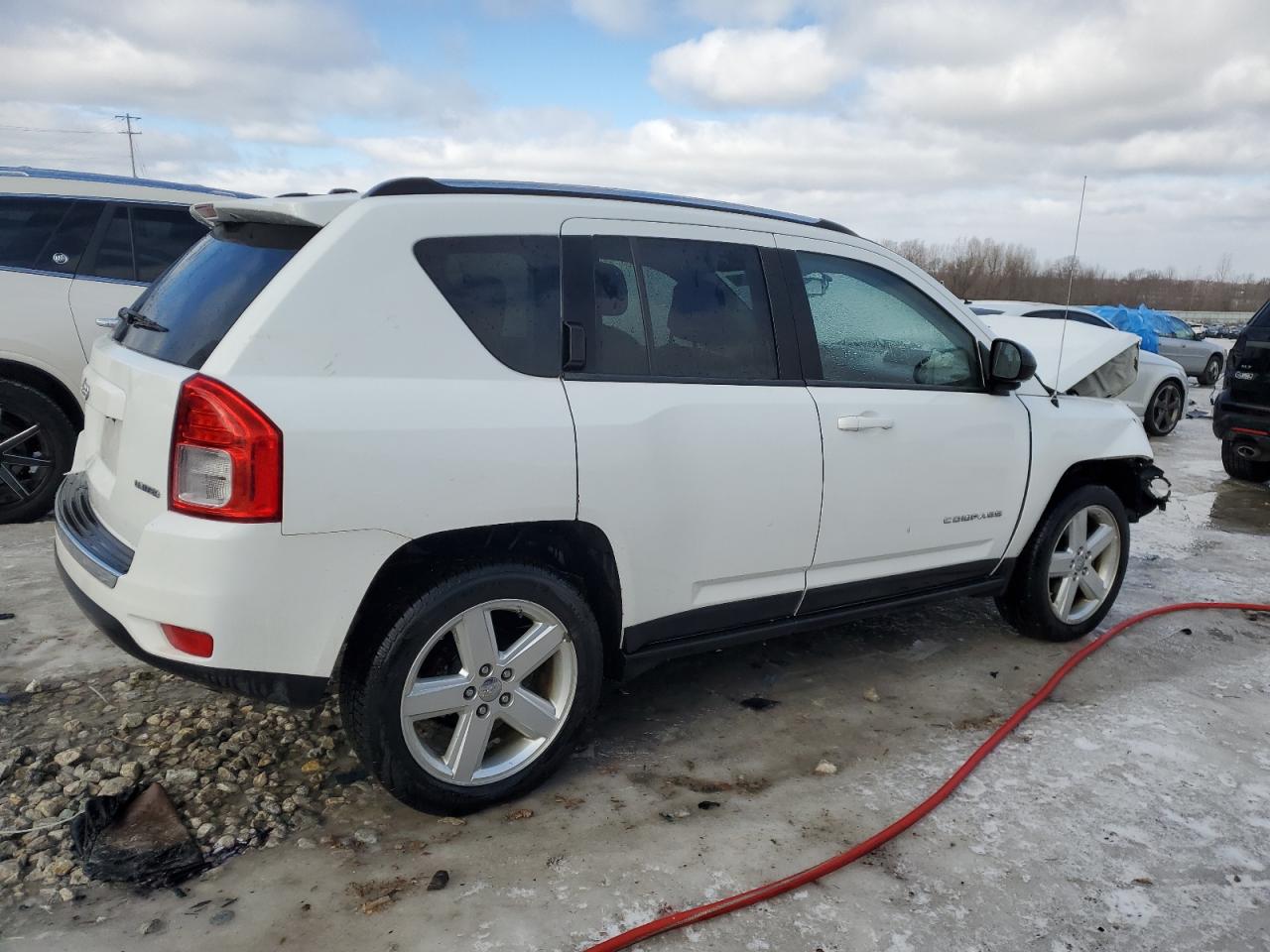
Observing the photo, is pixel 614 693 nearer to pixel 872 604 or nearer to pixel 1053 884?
pixel 872 604

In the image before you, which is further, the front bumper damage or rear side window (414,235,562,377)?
the front bumper damage

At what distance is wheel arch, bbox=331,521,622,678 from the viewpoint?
8.95ft

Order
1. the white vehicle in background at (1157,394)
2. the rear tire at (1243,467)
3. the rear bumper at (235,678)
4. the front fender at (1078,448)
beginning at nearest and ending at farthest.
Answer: the rear bumper at (235,678)
the front fender at (1078,448)
the rear tire at (1243,467)
the white vehicle in background at (1157,394)

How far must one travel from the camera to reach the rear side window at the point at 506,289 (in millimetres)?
2814

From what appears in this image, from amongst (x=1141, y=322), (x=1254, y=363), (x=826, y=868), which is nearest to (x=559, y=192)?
(x=826, y=868)

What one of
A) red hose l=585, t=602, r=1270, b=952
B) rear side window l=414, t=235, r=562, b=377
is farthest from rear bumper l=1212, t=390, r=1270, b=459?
rear side window l=414, t=235, r=562, b=377

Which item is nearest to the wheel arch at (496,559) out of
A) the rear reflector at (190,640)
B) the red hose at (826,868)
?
the rear reflector at (190,640)

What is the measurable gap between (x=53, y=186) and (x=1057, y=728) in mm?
6244

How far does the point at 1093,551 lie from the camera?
15.4 feet

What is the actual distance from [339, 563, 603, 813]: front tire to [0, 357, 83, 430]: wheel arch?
3.97 m

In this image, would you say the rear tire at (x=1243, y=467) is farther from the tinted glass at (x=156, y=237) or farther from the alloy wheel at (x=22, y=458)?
the alloy wheel at (x=22, y=458)

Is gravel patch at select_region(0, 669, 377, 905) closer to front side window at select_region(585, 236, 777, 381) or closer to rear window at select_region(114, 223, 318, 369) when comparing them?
rear window at select_region(114, 223, 318, 369)

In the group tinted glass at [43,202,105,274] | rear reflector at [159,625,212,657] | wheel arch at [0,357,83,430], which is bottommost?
rear reflector at [159,625,212,657]

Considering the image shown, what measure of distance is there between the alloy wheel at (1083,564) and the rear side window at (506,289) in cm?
281
